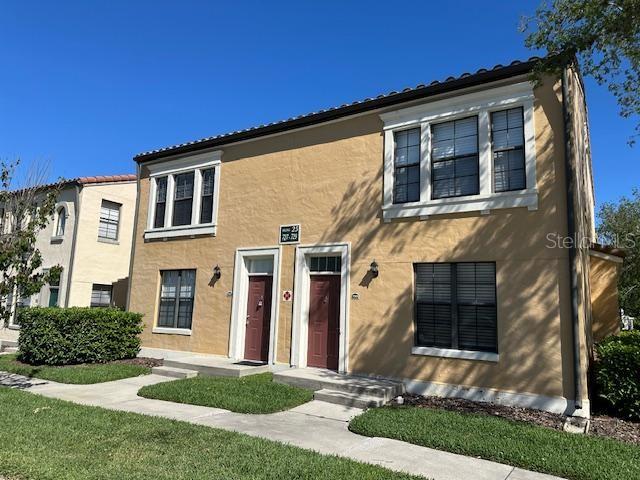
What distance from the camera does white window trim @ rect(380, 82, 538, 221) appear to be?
28.1 ft

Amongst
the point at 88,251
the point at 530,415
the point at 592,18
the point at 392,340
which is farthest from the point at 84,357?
the point at 592,18

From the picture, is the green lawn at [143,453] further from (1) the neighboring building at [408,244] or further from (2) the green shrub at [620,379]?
(2) the green shrub at [620,379]

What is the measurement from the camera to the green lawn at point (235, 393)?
783cm

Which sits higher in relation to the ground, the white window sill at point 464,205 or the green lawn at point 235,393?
the white window sill at point 464,205

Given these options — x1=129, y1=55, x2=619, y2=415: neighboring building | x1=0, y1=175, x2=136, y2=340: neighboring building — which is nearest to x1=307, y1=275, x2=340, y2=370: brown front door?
x1=129, y1=55, x2=619, y2=415: neighboring building

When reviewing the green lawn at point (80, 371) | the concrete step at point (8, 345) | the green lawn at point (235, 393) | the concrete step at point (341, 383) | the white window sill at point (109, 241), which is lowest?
the concrete step at point (8, 345)

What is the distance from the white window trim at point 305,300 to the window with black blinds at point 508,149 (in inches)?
139

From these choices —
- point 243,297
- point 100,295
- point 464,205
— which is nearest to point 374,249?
point 464,205

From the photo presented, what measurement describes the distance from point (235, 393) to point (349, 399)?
6.96 ft

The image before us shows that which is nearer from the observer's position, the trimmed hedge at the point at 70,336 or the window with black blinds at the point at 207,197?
the trimmed hedge at the point at 70,336

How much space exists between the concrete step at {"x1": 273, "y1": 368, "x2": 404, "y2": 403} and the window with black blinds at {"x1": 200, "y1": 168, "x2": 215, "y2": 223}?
214 inches

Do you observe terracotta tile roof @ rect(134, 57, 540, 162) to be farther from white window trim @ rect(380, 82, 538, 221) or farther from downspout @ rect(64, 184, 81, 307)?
downspout @ rect(64, 184, 81, 307)


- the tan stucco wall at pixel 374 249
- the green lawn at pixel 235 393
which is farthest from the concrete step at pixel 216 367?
the tan stucco wall at pixel 374 249

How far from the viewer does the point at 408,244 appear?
962 cm
